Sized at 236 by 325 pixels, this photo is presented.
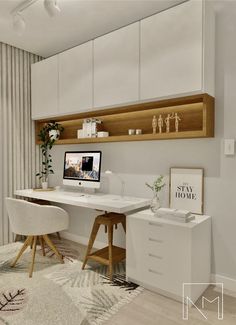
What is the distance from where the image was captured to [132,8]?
2537 mm

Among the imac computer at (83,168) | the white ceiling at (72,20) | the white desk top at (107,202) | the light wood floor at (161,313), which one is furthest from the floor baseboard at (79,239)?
the white ceiling at (72,20)

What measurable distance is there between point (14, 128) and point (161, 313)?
2810mm

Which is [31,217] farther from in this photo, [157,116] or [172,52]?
[172,52]

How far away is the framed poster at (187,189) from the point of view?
246 cm

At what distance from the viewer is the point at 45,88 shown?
11.5 ft

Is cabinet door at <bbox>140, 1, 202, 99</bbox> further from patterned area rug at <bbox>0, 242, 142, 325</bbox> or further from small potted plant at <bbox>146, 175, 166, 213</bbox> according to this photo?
patterned area rug at <bbox>0, 242, 142, 325</bbox>

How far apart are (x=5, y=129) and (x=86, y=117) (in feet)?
3.54

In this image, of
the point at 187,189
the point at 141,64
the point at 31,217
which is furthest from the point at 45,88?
the point at 187,189

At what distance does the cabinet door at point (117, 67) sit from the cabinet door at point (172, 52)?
100 mm

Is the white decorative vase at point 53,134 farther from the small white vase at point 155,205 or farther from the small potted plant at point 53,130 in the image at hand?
the small white vase at point 155,205

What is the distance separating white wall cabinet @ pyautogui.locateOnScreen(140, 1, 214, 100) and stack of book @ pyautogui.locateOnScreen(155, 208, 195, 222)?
39.0 inches

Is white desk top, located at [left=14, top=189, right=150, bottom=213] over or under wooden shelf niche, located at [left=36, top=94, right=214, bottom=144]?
under

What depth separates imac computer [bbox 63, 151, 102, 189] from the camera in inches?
120

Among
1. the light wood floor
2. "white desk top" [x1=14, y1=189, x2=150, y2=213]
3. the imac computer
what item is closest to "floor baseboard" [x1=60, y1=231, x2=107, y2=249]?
"white desk top" [x1=14, y1=189, x2=150, y2=213]
